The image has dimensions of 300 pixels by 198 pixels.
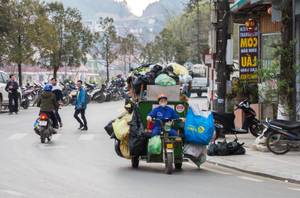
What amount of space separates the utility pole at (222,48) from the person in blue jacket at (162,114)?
707 cm

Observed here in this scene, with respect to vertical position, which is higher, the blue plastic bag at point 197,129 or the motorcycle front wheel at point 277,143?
the blue plastic bag at point 197,129

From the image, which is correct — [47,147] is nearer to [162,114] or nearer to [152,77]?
[152,77]

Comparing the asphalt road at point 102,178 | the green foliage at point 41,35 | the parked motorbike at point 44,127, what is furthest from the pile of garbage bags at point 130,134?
the green foliage at point 41,35

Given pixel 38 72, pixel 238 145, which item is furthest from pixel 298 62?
pixel 38 72

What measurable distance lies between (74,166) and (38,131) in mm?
5682

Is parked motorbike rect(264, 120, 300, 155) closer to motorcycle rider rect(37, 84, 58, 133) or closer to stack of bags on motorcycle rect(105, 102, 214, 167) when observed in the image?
stack of bags on motorcycle rect(105, 102, 214, 167)

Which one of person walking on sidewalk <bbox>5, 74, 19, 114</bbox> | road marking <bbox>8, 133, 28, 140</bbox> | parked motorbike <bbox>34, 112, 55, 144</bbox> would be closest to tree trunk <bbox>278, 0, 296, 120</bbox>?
parked motorbike <bbox>34, 112, 55, 144</bbox>

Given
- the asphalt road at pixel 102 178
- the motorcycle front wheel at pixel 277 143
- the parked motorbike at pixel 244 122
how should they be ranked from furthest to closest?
the parked motorbike at pixel 244 122
the motorcycle front wheel at pixel 277 143
the asphalt road at pixel 102 178

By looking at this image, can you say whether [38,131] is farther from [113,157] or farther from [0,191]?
[0,191]

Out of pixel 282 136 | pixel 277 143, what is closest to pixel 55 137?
pixel 277 143

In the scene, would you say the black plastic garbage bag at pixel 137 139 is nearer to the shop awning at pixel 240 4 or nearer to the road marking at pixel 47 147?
the road marking at pixel 47 147

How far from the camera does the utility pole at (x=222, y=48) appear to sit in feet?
66.1

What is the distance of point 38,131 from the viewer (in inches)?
763

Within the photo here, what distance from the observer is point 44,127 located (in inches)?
752
